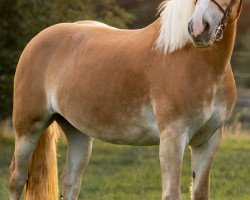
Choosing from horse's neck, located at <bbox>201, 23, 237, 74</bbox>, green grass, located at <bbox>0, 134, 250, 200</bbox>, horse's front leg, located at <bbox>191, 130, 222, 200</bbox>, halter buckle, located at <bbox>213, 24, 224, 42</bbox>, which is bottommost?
green grass, located at <bbox>0, 134, 250, 200</bbox>

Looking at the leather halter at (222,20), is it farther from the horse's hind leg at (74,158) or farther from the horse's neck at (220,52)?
the horse's hind leg at (74,158)

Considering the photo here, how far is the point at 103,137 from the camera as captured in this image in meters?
5.68

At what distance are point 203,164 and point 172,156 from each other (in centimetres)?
47

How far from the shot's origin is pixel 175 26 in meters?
5.00

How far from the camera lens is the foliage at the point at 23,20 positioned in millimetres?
13125

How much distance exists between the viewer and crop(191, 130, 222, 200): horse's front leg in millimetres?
5277

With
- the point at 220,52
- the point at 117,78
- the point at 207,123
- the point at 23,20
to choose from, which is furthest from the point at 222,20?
the point at 23,20

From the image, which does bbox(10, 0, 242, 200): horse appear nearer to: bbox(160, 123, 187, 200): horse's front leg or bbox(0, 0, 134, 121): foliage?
bbox(160, 123, 187, 200): horse's front leg

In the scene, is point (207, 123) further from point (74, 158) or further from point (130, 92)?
point (74, 158)

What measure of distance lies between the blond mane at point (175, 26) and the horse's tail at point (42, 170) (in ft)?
Answer: 5.60

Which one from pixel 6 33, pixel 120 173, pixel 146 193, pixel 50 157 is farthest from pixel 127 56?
pixel 6 33

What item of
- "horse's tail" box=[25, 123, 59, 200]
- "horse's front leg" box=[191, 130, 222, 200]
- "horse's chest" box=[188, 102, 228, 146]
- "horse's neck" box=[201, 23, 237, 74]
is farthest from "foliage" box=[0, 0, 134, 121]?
"horse's neck" box=[201, 23, 237, 74]

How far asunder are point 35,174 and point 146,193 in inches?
85.0

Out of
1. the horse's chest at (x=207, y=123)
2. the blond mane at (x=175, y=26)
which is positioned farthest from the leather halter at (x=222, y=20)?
the horse's chest at (x=207, y=123)
